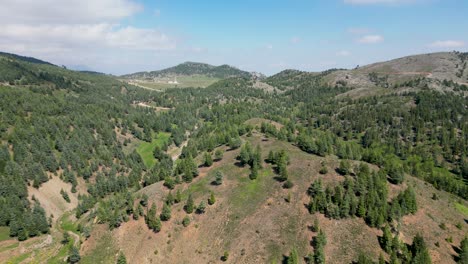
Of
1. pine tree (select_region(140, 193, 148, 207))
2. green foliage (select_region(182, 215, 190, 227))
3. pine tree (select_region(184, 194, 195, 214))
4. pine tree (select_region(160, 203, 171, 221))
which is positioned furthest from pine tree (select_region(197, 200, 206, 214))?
pine tree (select_region(140, 193, 148, 207))

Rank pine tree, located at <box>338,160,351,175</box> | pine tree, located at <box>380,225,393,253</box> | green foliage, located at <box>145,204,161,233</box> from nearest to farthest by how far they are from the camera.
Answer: pine tree, located at <box>380,225,393,253</box> → green foliage, located at <box>145,204,161,233</box> → pine tree, located at <box>338,160,351,175</box>

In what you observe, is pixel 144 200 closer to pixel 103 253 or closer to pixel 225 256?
pixel 103 253

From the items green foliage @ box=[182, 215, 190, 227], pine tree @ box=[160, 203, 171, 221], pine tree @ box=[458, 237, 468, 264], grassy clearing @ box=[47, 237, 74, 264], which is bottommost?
grassy clearing @ box=[47, 237, 74, 264]

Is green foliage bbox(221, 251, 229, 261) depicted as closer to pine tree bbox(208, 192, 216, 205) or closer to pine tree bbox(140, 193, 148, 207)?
pine tree bbox(208, 192, 216, 205)

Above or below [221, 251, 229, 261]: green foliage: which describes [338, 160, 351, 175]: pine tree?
above

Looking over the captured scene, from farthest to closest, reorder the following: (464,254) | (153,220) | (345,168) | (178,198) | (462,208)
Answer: (462,208), (345,168), (178,198), (153,220), (464,254)

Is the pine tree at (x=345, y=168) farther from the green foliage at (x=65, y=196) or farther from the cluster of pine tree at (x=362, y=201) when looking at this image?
the green foliage at (x=65, y=196)

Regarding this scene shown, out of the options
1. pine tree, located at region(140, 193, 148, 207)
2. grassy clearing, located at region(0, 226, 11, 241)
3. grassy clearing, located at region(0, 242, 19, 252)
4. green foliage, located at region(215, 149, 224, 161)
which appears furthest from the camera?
green foliage, located at region(215, 149, 224, 161)

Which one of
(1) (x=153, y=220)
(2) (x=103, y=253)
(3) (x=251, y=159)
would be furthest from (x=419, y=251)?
(2) (x=103, y=253)

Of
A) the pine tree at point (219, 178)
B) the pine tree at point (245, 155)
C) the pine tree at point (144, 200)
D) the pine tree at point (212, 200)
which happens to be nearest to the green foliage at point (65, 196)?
the pine tree at point (144, 200)
